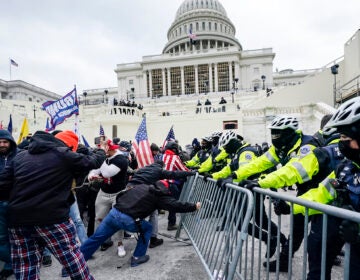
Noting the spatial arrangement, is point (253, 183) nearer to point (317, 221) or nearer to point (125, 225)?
point (317, 221)

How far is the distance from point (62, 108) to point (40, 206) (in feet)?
20.1

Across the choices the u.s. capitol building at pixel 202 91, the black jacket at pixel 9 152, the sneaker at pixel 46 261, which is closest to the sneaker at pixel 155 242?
the sneaker at pixel 46 261

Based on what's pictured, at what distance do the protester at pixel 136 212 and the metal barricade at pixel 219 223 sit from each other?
0.31m

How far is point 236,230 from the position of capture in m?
2.49

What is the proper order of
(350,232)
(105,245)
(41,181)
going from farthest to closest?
1. (105,245)
2. (41,181)
3. (350,232)

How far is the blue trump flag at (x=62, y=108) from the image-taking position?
7637 mm

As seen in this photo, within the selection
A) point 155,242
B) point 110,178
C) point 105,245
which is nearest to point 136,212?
point 110,178

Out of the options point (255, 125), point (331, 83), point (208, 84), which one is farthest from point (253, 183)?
point (208, 84)

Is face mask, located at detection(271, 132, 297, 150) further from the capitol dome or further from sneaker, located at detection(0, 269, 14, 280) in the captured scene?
the capitol dome

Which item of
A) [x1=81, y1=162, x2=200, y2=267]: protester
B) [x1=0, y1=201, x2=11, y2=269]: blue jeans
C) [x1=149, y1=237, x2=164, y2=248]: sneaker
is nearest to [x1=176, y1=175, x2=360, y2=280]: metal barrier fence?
[x1=81, y1=162, x2=200, y2=267]: protester

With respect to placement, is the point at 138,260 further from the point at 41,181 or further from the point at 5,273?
the point at 41,181

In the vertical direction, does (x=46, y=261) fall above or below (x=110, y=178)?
below

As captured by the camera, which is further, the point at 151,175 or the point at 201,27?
the point at 201,27

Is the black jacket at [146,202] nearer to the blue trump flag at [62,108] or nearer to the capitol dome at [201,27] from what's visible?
the blue trump flag at [62,108]
